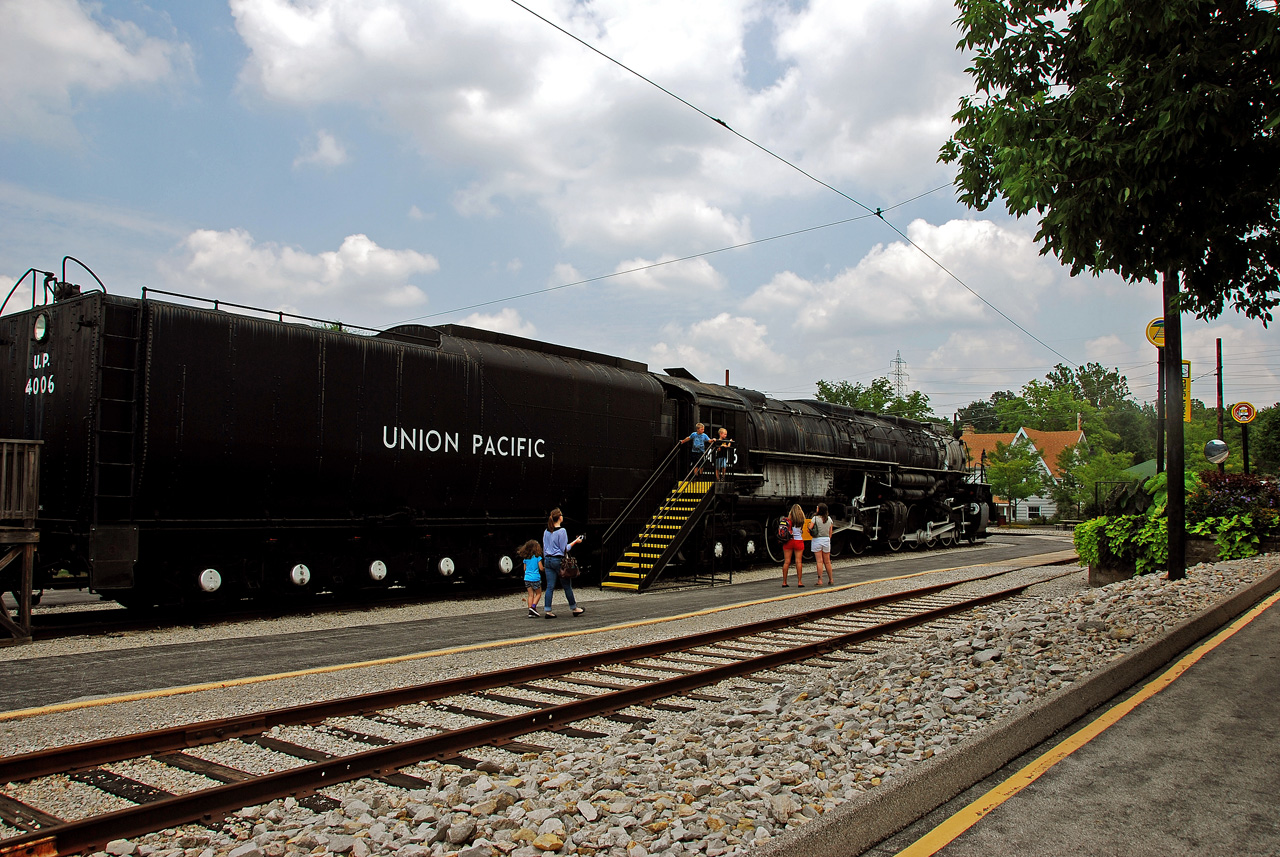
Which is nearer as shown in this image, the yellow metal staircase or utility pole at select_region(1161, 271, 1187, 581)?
utility pole at select_region(1161, 271, 1187, 581)

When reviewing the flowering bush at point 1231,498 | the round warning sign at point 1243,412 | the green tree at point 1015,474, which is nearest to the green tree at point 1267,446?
the green tree at point 1015,474

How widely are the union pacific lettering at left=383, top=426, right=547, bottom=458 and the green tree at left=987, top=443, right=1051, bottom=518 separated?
44.4 m

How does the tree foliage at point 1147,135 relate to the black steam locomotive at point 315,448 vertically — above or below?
above

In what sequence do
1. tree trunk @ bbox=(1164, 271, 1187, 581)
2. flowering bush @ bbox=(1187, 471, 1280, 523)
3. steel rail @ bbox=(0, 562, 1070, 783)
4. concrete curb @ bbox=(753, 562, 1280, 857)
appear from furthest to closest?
flowering bush @ bbox=(1187, 471, 1280, 523) → tree trunk @ bbox=(1164, 271, 1187, 581) → steel rail @ bbox=(0, 562, 1070, 783) → concrete curb @ bbox=(753, 562, 1280, 857)

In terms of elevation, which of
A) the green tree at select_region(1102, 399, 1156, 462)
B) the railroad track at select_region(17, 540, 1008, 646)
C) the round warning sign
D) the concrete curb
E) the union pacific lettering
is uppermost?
the green tree at select_region(1102, 399, 1156, 462)

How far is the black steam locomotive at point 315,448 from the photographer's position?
9.98 metres

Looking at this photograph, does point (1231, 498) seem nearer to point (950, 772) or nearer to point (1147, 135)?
point (1147, 135)

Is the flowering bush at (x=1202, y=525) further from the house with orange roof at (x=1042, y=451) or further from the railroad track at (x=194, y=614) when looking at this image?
the house with orange roof at (x=1042, y=451)

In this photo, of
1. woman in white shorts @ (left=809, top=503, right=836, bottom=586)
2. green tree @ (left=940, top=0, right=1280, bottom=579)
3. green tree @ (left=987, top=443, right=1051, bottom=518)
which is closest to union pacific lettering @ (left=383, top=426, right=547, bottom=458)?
woman in white shorts @ (left=809, top=503, right=836, bottom=586)

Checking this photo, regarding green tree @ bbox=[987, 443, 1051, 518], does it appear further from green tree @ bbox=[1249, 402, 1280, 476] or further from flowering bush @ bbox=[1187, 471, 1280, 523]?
flowering bush @ bbox=[1187, 471, 1280, 523]

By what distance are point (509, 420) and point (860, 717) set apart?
31.5 ft

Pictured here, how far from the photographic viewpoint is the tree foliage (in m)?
5.85

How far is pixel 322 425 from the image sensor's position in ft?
38.2

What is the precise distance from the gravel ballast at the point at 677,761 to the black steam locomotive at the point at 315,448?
4.29m
